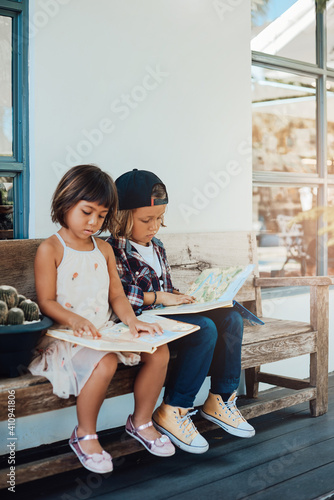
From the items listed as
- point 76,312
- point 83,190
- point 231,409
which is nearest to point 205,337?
point 231,409

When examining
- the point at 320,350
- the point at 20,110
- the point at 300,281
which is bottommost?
the point at 320,350

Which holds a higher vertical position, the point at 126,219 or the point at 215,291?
the point at 126,219

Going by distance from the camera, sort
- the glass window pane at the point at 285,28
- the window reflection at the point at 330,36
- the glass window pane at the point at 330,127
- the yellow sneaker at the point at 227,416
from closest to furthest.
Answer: the yellow sneaker at the point at 227,416 < the glass window pane at the point at 285,28 < the window reflection at the point at 330,36 < the glass window pane at the point at 330,127

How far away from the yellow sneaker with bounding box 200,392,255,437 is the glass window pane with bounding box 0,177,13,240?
3.42 ft

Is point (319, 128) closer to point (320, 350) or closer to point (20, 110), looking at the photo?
point (320, 350)

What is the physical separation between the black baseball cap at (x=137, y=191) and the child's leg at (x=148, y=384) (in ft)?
1.87

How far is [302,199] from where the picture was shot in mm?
3479

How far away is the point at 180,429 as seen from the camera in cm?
190

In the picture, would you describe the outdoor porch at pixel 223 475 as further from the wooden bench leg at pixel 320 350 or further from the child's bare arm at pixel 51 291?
the child's bare arm at pixel 51 291

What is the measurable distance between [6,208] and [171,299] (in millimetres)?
761

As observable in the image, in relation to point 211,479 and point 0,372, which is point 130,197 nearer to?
point 0,372

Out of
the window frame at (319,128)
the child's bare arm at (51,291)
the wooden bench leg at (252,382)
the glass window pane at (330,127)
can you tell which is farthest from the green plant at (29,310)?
the glass window pane at (330,127)

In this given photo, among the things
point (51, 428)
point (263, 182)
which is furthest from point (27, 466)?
point (263, 182)

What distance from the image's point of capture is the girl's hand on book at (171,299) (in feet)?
6.93
